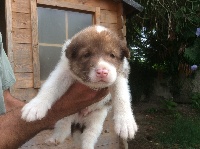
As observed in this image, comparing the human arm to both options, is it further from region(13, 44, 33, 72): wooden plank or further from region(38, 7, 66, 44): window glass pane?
region(38, 7, 66, 44): window glass pane

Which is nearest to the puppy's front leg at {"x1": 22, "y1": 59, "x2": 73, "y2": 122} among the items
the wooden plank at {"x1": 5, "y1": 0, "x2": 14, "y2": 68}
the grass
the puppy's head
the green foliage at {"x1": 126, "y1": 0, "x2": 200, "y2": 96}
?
the puppy's head

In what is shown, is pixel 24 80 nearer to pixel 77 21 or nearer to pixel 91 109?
pixel 77 21

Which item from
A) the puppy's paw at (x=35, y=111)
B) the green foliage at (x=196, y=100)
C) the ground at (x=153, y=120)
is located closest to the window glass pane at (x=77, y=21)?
the puppy's paw at (x=35, y=111)

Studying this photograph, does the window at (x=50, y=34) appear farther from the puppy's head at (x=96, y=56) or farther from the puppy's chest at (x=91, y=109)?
the puppy's head at (x=96, y=56)

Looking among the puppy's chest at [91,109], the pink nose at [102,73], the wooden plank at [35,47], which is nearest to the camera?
the pink nose at [102,73]

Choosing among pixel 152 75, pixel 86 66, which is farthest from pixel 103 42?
pixel 152 75

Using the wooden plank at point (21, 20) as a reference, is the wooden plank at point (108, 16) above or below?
above
